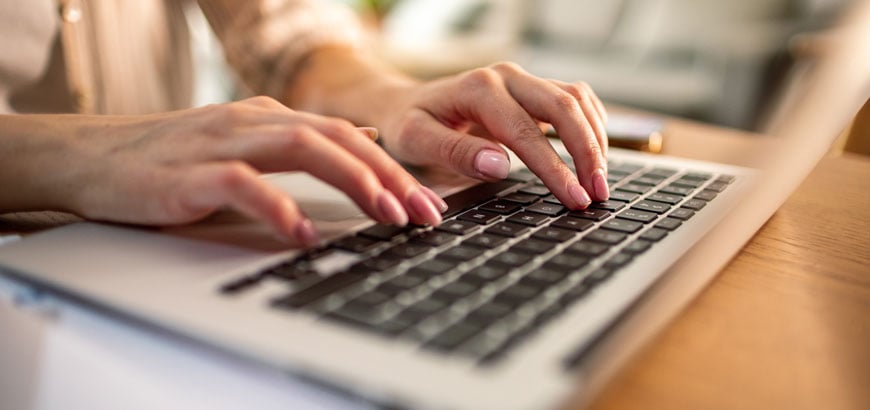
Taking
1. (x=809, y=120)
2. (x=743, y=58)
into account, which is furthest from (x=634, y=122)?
(x=743, y=58)

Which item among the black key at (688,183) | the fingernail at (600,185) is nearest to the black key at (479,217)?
the fingernail at (600,185)

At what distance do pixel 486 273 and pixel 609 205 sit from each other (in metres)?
0.21

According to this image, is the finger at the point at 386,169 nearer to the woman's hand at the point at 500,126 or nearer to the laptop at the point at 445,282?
the laptop at the point at 445,282

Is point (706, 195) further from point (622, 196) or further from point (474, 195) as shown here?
point (474, 195)

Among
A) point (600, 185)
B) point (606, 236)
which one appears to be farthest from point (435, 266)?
point (600, 185)

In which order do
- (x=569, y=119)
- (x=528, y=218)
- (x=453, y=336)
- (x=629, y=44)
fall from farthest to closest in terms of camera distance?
(x=629, y=44) < (x=569, y=119) < (x=528, y=218) < (x=453, y=336)

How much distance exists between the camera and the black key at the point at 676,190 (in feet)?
1.93

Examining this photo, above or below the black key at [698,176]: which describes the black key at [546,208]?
below

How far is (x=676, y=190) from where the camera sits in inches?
23.6

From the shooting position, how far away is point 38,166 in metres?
0.49

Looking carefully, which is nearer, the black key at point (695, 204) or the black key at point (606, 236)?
the black key at point (606, 236)

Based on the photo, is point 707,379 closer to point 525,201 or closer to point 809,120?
point 809,120

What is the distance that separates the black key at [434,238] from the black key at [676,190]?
24cm

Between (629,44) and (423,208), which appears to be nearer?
(423,208)
